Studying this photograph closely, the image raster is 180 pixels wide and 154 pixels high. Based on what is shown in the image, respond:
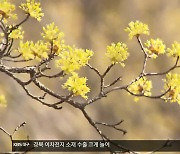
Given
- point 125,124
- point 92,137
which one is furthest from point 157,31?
point 92,137

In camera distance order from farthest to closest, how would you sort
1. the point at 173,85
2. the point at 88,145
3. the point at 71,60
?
the point at 88,145 < the point at 173,85 < the point at 71,60

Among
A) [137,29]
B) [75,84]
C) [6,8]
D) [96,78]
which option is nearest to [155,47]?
[137,29]

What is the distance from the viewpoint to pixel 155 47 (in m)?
1.11

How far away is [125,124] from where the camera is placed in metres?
1.80

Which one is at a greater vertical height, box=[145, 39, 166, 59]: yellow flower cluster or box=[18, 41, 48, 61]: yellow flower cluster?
box=[145, 39, 166, 59]: yellow flower cluster

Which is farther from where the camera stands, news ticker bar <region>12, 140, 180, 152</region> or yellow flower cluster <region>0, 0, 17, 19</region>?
news ticker bar <region>12, 140, 180, 152</region>

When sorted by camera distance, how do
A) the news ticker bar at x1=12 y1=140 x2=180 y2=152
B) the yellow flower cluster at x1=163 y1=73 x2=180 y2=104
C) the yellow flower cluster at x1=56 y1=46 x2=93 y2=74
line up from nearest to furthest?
the yellow flower cluster at x1=56 y1=46 x2=93 y2=74 → the yellow flower cluster at x1=163 y1=73 x2=180 y2=104 → the news ticker bar at x1=12 y1=140 x2=180 y2=152

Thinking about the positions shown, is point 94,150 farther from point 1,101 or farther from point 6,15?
point 6,15

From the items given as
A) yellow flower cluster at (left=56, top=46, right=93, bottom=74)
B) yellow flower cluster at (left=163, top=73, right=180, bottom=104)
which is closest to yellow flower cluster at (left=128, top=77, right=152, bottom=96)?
yellow flower cluster at (left=163, top=73, right=180, bottom=104)

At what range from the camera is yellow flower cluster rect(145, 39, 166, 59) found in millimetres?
1101

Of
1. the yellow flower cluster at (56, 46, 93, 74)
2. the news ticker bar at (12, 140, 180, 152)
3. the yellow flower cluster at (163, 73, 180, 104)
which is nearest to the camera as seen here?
the yellow flower cluster at (56, 46, 93, 74)

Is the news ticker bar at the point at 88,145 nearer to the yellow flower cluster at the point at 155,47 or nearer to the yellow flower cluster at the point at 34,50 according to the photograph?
the yellow flower cluster at the point at 155,47

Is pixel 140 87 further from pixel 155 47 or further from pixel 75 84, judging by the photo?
pixel 75 84

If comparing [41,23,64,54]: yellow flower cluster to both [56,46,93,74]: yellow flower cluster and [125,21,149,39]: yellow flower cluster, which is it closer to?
[56,46,93,74]: yellow flower cluster
